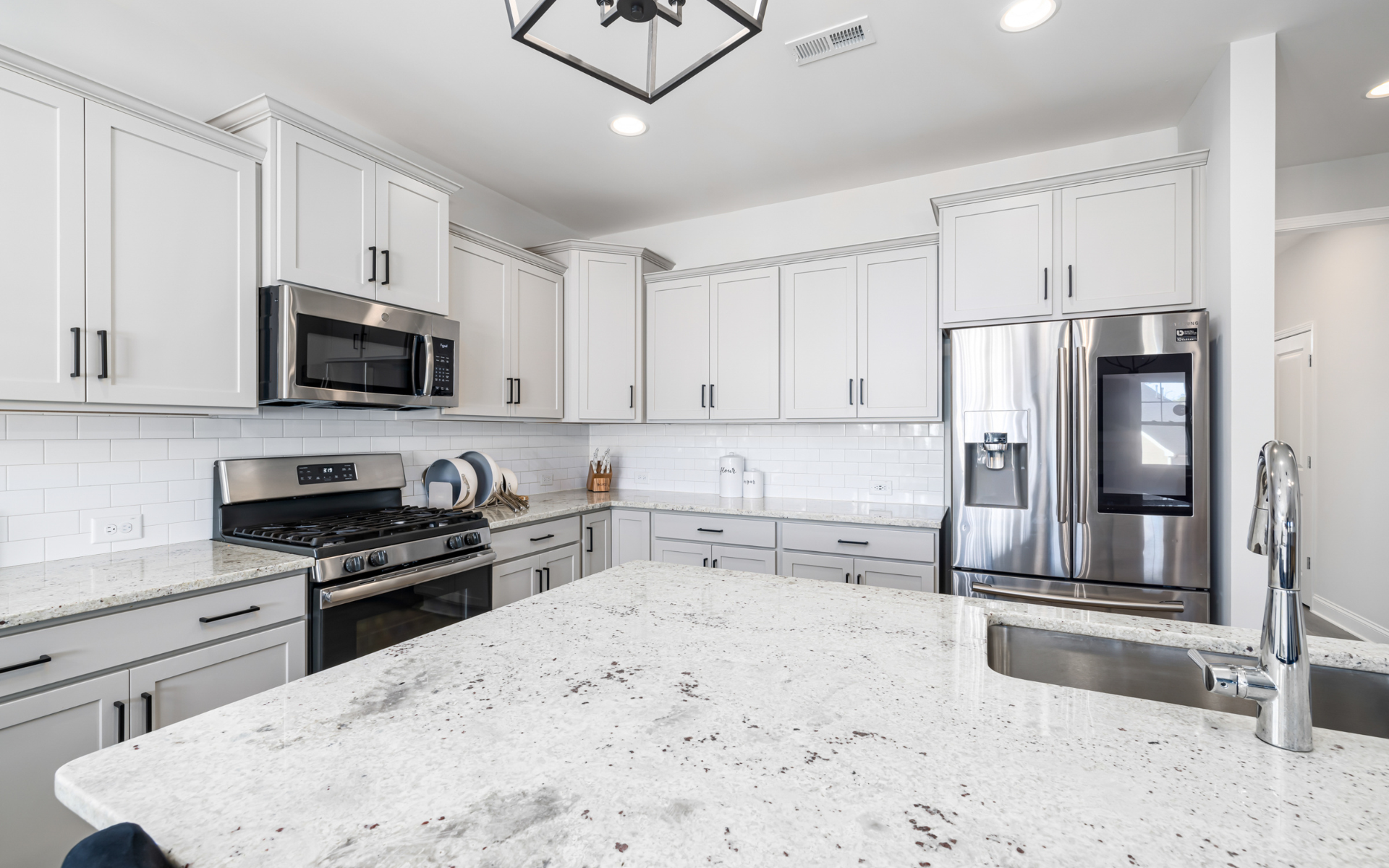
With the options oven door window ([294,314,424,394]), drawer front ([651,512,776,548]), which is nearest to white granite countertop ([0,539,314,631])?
oven door window ([294,314,424,394])

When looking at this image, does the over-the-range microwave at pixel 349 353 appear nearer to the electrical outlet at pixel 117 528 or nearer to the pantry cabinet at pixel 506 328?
the pantry cabinet at pixel 506 328

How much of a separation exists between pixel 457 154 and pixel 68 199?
5.61ft

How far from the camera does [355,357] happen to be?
8.05 feet

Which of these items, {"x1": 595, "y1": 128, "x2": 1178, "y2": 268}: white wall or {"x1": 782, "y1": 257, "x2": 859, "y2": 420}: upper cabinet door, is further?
{"x1": 782, "y1": 257, "x2": 859, "y2": 420}: upper cabinet door

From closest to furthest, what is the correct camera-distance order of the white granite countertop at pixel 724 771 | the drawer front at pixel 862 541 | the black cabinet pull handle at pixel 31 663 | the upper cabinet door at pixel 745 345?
1. the white granite countertop at pixel 724 771
2. the black cabinet pull handle at pixel 31 663
3. the drawer front at pixel 862 541
4. the upper cabinet door at pixel 745 345

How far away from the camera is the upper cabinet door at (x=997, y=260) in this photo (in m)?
2.76

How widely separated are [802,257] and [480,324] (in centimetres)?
175

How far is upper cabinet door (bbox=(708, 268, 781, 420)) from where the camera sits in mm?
3566

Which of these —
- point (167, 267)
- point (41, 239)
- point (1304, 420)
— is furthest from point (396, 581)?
point (1304, 420)

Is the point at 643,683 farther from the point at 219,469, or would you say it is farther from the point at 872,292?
the point at 872,292

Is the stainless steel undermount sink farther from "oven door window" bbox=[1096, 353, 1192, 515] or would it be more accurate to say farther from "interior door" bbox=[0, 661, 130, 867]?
"interior door" bbox=[0, 661, 130, 867]

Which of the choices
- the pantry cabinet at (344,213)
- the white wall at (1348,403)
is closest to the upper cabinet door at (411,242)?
the pantry cabinet at (344,213)

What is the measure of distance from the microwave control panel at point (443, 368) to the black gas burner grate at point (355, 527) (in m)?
0.54

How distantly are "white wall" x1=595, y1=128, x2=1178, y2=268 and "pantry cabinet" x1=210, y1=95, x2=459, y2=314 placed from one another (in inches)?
67.0
